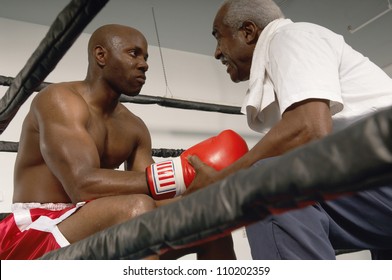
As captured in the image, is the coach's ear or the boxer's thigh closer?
the boxer's thigh

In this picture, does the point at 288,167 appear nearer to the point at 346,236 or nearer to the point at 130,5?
the point at 346,236

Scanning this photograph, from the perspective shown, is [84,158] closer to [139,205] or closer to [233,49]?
[139,205]

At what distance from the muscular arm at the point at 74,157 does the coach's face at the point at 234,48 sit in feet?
1.44

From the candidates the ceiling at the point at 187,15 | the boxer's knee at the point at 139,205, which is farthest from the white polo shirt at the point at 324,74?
the ceiling at the point at 187,15

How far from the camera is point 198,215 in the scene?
45 cm

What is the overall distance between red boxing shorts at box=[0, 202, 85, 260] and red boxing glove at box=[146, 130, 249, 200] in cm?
19

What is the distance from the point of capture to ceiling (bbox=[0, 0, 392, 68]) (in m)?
3.09

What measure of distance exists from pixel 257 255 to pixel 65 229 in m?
0.48

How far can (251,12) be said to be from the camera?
1.32m

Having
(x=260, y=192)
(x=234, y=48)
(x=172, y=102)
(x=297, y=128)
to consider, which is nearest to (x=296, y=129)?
(x=297, y=128)

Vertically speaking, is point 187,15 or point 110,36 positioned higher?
point 187,15

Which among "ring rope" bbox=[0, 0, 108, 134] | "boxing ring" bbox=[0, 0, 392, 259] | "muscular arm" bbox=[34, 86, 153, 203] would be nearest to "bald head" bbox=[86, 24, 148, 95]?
"muscular arm" bbox=[34, 86, 153, 203]

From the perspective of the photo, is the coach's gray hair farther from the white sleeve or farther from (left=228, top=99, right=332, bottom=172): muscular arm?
(left=228, top=99, right=332, bottom=172): muscular arm

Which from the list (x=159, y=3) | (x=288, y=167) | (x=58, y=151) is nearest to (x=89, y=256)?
(x=288, y=167)
